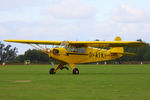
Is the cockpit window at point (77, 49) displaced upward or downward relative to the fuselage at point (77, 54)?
upward

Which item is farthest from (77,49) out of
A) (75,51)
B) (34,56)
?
(34,56)

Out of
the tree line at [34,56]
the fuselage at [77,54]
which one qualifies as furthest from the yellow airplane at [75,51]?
the tree line at [34,56]

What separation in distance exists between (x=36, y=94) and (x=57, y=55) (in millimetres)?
12505

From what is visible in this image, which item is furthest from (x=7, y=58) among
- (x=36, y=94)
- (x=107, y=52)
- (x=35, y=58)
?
(x=36, y=94)

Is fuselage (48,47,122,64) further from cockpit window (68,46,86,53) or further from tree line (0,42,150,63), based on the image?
tree line (0,42,150,63)

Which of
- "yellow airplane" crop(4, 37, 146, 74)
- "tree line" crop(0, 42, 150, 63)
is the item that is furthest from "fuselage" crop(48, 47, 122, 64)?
"tree line" crop(0, 42, 150, 63)

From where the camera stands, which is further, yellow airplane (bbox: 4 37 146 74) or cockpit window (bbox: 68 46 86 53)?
cockpit window (bbox: 68 46 86 53)

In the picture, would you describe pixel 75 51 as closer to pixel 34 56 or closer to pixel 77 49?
pixel 77 49

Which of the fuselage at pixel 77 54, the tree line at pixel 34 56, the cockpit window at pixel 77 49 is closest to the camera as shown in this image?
the fuselage at pixel 77 54

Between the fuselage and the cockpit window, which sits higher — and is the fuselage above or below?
below

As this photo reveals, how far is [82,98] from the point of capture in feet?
32.2

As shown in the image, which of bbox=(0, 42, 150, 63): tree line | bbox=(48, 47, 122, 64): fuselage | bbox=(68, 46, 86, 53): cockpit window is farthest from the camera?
bbox=(0, 42, 150, 63): tree line

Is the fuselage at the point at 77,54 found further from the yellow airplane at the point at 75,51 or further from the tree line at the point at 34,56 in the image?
the tree line at the point at 34,56

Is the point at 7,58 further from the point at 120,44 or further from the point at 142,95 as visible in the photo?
the point at 142,95
